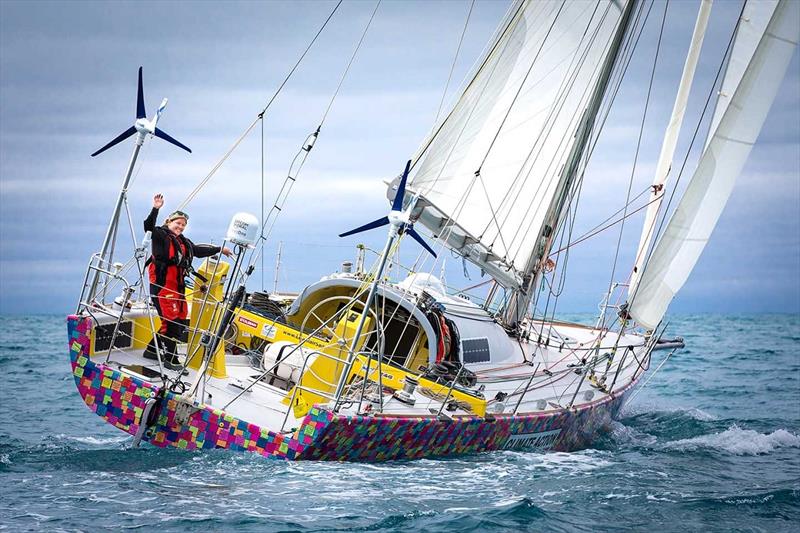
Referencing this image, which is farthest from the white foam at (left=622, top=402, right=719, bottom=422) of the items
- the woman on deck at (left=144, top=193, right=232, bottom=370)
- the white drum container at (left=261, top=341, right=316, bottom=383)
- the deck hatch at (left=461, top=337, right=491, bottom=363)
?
the woman on deck at (left=144, top=193, right=232, bottom=370)

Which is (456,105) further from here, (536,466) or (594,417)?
(536,466)

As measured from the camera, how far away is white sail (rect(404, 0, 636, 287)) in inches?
671

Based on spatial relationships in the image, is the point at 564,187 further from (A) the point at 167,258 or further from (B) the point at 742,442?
(A) the point at 167,258

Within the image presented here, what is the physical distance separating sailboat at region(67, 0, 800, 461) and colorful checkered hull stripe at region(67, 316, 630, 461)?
21 mm

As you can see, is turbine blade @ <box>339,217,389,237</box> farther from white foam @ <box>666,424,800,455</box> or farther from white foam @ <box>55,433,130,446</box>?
white foam @ <box>666,424,800,455</box>

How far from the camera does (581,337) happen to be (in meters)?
21.5

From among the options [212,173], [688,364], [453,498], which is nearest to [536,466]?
[453,498]

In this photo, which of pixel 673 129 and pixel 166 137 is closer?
pixel 166 137

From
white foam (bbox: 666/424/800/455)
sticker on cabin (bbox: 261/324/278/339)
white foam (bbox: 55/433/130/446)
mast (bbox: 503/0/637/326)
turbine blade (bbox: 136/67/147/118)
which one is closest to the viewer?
turbine blade (bbox: 136/67/147/118)

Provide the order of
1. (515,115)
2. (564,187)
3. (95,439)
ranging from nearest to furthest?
(95,439) → (515,115) → (564,187)

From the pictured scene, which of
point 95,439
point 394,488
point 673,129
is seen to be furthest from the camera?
point 673,129

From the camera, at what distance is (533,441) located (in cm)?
1368

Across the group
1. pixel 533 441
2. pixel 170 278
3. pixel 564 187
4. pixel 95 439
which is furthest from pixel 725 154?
pixel 95 439

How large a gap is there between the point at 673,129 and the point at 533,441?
997cm
